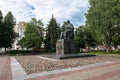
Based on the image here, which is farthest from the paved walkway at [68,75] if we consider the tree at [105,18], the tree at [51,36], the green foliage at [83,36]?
the green foliage at [83,36]

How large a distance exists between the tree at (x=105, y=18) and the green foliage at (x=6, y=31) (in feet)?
61.7

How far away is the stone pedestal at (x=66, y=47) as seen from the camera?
53.4ft

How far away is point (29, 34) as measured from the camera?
121ft

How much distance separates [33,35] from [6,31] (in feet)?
21.1

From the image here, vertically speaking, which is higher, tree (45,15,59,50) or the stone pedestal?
tree (45,15,59,50)

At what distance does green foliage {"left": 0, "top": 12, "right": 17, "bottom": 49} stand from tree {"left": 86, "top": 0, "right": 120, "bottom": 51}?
18819 millimetres

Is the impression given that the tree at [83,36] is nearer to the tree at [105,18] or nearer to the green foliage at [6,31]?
the tree at [105,18]

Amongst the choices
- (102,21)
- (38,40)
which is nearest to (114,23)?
(102,21)

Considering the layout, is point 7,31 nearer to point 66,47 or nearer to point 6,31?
point 6,31

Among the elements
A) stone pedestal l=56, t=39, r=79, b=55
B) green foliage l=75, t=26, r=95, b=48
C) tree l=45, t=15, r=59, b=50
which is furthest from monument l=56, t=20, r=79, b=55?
green foliage l=75, t=26, r=95, b=48

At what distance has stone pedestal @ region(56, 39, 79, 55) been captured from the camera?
16266 mm

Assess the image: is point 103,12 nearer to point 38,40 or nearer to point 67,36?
point 67,36

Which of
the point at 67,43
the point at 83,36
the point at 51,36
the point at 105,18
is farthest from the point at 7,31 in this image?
the point at 67,43

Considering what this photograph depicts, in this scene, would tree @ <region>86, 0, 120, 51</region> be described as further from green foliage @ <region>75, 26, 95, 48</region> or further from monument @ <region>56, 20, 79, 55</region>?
green foliage @ <region>75, 26, 95, 48</region>
